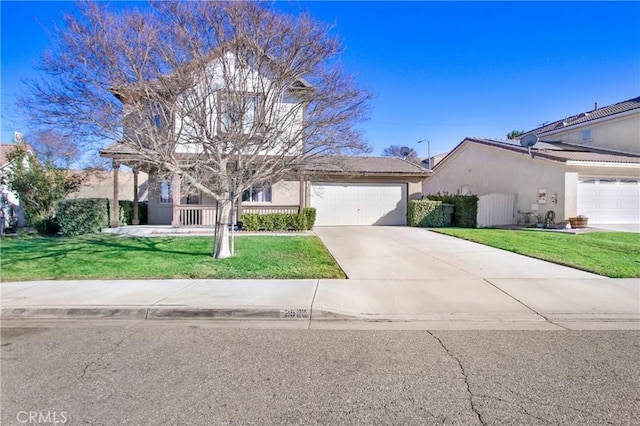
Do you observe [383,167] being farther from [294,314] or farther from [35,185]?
[35,185]

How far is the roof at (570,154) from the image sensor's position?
52.2 ft

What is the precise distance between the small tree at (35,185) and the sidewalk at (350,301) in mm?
11325

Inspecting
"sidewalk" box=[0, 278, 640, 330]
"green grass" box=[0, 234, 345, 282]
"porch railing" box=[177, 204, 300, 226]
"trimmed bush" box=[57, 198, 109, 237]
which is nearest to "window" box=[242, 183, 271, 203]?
"porch railing" box=[177, 204, 300, 226]

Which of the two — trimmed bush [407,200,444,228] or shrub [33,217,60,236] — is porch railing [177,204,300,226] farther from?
trimmed bush [407,200,444,228]

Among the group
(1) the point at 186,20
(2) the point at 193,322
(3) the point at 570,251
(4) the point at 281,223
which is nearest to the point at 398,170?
(4) the point at 281,223

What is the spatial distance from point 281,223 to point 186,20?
29.5ft

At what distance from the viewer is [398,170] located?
18.8 m

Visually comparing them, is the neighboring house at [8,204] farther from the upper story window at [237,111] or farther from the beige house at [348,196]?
the upper story window at [237,111]

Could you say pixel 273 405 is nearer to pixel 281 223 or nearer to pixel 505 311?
pixel 505 311

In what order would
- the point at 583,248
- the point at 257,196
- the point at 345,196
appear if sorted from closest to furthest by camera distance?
the point at 583,248
the point at 257,196
the point at 345,196

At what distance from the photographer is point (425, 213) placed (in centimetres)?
1784

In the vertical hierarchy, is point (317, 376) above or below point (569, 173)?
below

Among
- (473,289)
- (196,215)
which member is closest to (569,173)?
(473,289)

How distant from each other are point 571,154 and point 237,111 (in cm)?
1808
